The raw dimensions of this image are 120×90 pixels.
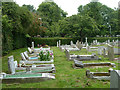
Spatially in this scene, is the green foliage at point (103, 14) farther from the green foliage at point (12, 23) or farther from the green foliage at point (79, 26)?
the green foliage at point (12, 23)

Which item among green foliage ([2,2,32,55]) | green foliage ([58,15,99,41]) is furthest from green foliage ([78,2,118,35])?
green foliage ([2,2,32,55])

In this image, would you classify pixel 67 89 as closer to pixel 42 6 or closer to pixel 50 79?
pixel 50 79

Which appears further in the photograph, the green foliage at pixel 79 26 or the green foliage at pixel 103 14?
the green foliage at pixel 103 14

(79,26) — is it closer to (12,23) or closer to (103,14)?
(12,23)

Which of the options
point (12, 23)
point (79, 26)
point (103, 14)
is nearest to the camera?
point (12, 23)

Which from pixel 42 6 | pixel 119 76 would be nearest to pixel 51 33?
pixel 42 6

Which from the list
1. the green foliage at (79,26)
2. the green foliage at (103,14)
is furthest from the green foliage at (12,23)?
the green foliage at (103,14)

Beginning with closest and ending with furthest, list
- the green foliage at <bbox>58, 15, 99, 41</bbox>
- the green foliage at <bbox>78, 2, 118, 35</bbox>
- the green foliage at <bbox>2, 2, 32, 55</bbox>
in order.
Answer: the green foliage at <bbox>2, 2, 32, 55</bbox> → the green foliage at <bbox>58, 15, 99, 41</bbox> → the green foliage at <bbox>78, 2, 118, 35</bbox>

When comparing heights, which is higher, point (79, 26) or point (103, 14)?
point (103, 14)

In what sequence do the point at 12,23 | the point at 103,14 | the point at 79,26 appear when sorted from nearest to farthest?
the point at 12,23 < the point at 79,26 < the point at 103,14

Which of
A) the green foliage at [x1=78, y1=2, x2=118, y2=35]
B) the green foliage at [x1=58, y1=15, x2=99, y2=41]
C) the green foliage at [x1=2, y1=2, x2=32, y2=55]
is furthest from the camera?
the green foliage at [x1=78, y1=2, x2=118, y2=35]

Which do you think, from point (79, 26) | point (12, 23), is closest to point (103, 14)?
point (79, 26)

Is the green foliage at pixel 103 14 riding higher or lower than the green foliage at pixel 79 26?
higher

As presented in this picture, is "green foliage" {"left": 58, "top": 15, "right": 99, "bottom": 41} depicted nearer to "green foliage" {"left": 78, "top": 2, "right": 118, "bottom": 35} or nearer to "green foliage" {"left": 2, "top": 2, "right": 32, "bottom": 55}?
"green foliage" {"left": 78, "top": 2, "right": 118, "bottom": 35}
